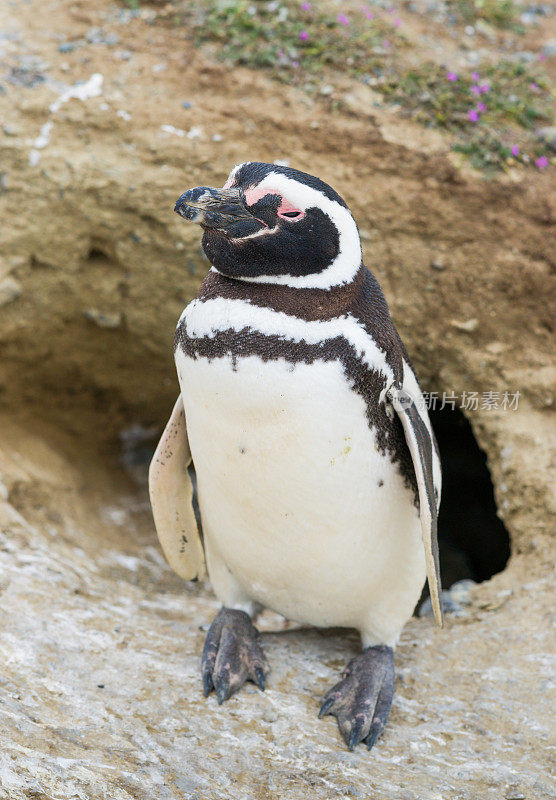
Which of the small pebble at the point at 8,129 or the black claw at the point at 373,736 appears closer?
the black claw at the point at 373,736

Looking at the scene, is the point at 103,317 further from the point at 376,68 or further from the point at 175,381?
the point at 376,68

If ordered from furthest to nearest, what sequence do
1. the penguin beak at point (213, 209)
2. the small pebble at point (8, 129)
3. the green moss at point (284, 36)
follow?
1. the green moss at point (284, 36)
2. the small pebble at point (8, 129)
3. the penguin beak at point (213, 209)

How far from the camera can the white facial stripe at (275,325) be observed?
1.86m

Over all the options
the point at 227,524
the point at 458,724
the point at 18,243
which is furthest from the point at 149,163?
the point at 458,724

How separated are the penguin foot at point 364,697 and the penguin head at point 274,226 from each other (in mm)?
1185

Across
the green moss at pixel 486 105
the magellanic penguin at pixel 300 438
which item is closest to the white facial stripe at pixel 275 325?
the magellanic penguin at pixel 300 438

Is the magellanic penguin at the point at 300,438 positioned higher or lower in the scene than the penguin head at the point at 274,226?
lower

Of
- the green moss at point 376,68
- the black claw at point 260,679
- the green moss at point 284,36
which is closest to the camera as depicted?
the black claw at point 260,679

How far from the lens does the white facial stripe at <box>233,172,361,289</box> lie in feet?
5.95

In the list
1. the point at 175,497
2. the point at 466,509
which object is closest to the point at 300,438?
the point at 175,497

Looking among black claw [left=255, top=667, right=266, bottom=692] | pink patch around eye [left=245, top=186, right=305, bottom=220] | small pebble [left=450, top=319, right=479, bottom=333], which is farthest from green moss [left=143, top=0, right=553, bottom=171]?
black claw [left=255, top=667, right=266, bottom=692]

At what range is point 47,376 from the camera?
4.14 m

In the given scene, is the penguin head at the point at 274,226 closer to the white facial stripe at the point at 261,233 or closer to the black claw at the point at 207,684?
the white facial stripe at the point at 261,233

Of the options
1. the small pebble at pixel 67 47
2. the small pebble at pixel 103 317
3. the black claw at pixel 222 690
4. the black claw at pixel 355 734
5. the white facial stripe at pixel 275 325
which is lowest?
the small pebble at pixel 103 317
